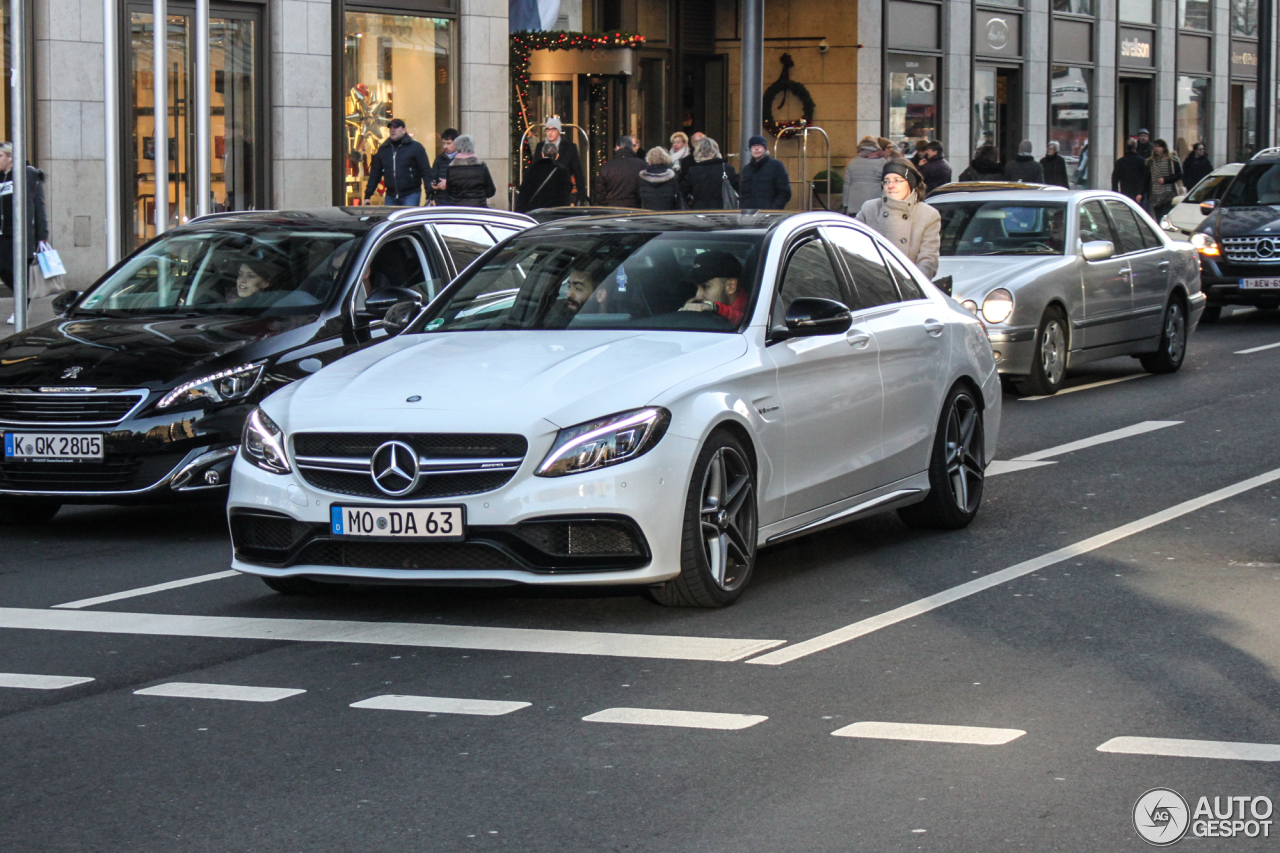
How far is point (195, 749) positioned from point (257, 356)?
14.2 feet

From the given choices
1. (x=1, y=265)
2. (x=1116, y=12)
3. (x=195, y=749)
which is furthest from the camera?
(x=1116, y=12)

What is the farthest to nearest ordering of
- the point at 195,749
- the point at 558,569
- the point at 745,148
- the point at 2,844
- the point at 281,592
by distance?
the point at 745,148
the point at 281,592
the point at 558,569
the point at 195,749
the point at 2,844

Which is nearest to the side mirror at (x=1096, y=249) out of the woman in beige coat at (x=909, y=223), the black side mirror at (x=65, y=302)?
the woman in beige coat at (x=909, y=223)

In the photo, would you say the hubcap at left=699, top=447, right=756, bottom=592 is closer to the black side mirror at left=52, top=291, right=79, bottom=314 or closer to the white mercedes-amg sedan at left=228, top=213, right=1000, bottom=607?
the white mercedes-amg sedan at left=228, top=213, right=1000, bottom=607

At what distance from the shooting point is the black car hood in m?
9.31

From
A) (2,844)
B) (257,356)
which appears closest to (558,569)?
(2,844)

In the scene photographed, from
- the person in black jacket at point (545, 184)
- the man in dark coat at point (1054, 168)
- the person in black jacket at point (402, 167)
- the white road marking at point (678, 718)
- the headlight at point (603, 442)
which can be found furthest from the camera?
the man in dark coat at point (1054, 168)

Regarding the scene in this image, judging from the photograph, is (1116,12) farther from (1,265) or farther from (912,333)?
(912,333)

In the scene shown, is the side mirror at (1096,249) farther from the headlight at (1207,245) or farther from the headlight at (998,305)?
the headlight at (1207,245)

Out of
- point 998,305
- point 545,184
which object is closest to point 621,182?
point 545,184

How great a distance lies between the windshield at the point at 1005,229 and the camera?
15.6m

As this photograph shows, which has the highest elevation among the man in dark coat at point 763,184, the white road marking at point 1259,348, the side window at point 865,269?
the man in dark coat at point 763,184

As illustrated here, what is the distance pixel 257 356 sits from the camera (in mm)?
9586

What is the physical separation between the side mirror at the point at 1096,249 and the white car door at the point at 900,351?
6514 millimetres
